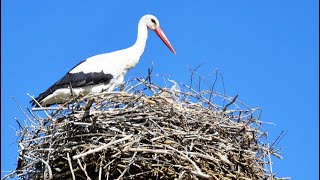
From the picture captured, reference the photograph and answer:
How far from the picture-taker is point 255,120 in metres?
5.63

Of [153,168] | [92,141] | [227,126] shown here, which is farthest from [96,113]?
[227,126]

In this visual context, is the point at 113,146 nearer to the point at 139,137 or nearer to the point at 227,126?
the point at 139,137

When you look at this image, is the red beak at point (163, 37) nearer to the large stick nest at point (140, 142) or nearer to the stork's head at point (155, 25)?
the stork's head at point (155, 25)

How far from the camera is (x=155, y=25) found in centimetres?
805

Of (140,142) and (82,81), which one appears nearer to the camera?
(140,142)

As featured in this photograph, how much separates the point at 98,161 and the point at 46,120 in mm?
562

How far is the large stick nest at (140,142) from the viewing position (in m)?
4.99

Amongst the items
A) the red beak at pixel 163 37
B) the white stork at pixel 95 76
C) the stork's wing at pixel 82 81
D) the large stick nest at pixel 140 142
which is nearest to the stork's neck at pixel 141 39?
the white stork at pixel 95 76

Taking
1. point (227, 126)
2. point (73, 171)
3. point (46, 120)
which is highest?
point (227, 126)

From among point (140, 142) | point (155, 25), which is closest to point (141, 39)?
point (155, 25)

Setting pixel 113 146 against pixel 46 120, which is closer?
pixel 113 146

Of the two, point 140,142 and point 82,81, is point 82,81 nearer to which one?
point 82,81

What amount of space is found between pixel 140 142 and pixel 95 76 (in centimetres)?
218

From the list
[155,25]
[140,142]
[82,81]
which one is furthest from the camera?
[155,25]
